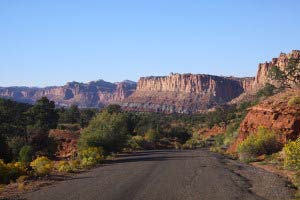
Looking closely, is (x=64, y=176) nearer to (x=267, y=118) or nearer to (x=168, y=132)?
(x=267, y=118)

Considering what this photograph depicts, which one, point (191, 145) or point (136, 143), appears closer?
point (136, 143)

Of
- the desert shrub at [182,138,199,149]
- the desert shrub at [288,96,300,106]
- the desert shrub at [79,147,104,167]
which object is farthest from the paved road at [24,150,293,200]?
the desert shrub at [182,138,199,149]

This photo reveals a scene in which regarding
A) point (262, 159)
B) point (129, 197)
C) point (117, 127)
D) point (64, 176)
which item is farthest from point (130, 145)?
point (129, 197)

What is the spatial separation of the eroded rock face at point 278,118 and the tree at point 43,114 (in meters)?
34.8

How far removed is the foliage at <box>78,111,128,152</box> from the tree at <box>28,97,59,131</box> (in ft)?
76.7

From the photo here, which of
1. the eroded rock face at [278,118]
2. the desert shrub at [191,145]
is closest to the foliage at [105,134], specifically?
the eroded rock face at [278,118]

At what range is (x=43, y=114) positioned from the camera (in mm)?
79125

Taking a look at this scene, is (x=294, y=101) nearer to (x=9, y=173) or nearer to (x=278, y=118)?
(x=278, y=118)

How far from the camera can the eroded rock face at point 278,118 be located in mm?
42688

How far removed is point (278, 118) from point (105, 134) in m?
17.3

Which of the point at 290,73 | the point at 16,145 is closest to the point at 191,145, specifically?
the point at 290,73

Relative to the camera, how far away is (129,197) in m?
17.0

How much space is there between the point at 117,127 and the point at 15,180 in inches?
1147

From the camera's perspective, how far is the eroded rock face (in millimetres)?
42688
